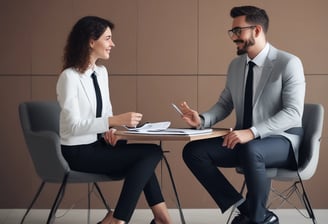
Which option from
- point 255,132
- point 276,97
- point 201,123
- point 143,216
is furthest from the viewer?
point 143,216

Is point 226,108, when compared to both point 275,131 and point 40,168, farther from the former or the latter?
point 40,168

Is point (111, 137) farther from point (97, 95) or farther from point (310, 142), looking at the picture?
point (310, 142)

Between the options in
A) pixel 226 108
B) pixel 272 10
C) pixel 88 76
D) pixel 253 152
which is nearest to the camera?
pixel 253 152

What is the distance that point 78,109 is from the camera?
11.2 feet

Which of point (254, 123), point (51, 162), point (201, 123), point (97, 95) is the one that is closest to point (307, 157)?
point (254, 123)

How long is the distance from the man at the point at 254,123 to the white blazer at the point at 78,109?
577mm

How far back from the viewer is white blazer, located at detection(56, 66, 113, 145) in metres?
3.36

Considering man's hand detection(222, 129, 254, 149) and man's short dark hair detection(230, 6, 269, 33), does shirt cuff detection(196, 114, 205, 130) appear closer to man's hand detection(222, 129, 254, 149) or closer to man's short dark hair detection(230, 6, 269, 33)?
man's hand detection(222, 129, 254, 149)

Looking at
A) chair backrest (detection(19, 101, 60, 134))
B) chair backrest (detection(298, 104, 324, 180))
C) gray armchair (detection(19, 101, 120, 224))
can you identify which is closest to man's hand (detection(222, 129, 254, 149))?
chair backrest (detection(298, 104, 324, 180))

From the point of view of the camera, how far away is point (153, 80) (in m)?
4.69

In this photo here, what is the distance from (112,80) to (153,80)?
339mm

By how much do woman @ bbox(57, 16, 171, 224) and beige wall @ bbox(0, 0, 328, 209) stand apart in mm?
983

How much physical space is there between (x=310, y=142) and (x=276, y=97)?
344 mm

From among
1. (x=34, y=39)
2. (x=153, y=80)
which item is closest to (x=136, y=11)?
(x=153, y=80)
